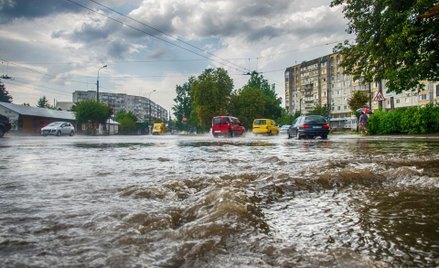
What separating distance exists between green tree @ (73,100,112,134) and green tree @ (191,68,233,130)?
15119 mm

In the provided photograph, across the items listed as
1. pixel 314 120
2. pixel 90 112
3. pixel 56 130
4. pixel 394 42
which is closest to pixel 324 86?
pixel 90 112

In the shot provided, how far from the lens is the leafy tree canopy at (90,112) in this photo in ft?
186

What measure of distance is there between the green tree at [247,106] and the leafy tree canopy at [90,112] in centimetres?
2199

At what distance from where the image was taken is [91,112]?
56844mm

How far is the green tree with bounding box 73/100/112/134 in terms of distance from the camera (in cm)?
5672

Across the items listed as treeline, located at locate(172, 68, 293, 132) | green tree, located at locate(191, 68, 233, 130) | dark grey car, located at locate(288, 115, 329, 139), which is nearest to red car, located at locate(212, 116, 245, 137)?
dark grey car, located at locate(288, 115, 329, 139)

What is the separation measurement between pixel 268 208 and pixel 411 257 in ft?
4.13

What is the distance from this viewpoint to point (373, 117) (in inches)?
960

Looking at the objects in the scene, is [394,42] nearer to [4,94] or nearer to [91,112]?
[91,112]

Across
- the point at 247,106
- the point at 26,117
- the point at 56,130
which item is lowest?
the point at 56,130

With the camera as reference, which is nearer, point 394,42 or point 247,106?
point 394,42

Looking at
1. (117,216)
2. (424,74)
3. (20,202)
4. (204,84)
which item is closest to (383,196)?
(117,216)

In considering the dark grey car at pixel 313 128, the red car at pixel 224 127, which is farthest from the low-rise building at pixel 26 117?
the dark grey car at pixel 313 128

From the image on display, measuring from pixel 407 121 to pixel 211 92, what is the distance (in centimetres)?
3816
